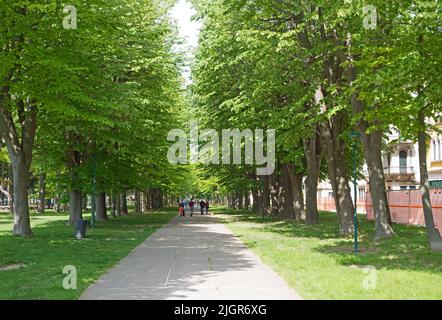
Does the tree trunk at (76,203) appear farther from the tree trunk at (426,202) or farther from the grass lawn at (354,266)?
the tree trunk at (426,202)

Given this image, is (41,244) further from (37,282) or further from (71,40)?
(37,282)

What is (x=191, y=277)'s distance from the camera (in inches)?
484

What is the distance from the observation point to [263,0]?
22750mm

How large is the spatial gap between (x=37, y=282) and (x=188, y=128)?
3397 cm

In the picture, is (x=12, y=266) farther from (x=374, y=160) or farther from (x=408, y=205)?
(x=408, y=205)

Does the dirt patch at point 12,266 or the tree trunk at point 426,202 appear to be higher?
the tree trunk at point 426,202

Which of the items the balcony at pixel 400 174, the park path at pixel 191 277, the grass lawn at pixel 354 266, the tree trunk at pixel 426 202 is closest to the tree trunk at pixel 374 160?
the grass lawn at pixel 354 266

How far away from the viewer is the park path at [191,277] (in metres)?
9.98

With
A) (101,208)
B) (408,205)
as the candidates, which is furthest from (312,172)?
(101,208)

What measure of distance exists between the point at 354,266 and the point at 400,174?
56.6 m

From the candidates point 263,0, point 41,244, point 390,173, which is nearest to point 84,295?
point 41,244

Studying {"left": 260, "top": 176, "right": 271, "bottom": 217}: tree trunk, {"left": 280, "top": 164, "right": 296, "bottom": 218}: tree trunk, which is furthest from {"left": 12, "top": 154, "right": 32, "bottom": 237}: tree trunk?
{"left": 260, "top": 176, "right": 271, "bottom": 217}: tree trunk

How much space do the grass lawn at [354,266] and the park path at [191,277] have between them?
0.49 metres

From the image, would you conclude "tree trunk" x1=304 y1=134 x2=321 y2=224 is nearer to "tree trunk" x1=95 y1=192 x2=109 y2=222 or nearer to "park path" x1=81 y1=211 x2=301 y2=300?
"park path" x1=81 y1=211 x2=301 y2=300
